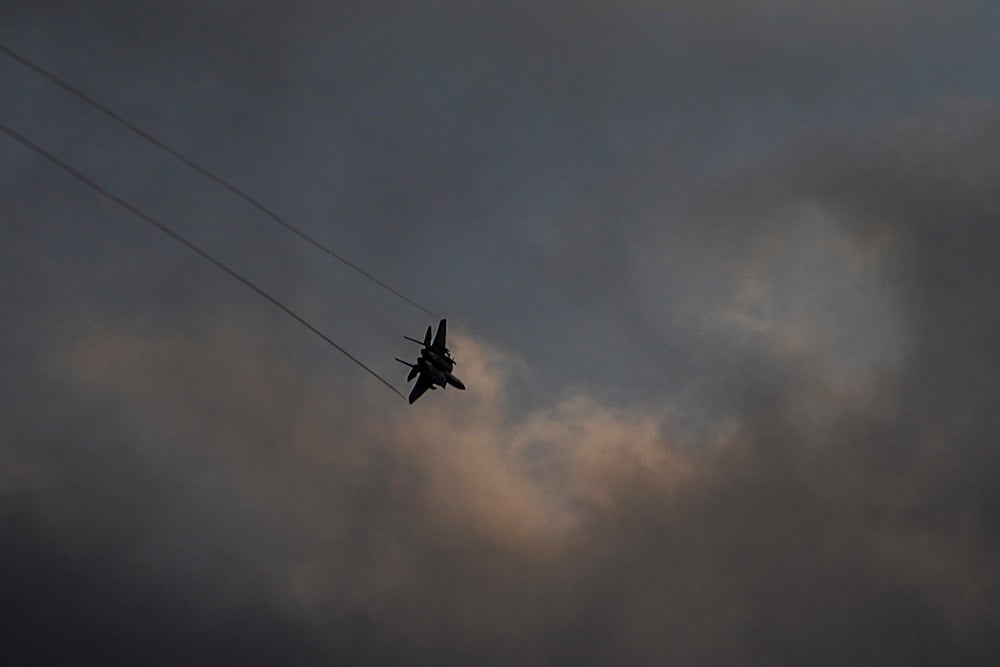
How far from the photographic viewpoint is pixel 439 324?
15075 centimetres

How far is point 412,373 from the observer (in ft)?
474

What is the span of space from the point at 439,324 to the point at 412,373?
1111 cm

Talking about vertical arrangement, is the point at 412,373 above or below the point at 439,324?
below
